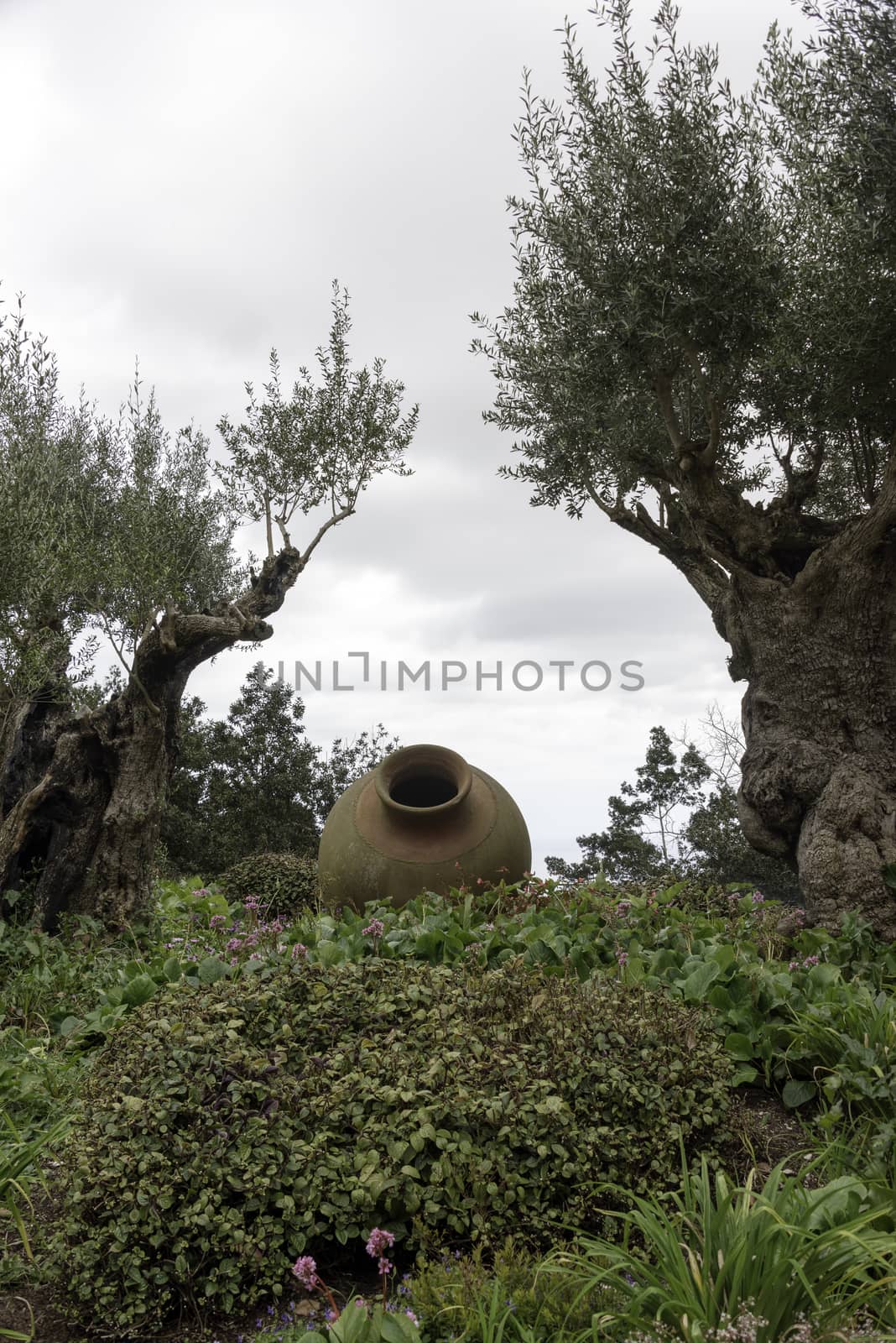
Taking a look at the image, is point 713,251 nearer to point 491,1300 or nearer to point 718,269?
point 718,269

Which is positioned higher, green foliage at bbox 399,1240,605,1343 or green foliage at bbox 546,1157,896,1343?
green foliage at bbox 546,1157,896,1343

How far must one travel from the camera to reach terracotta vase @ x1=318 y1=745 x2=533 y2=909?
10.0 meters

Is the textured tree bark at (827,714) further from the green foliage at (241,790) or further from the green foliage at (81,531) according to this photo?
the green foliage at (241,790)

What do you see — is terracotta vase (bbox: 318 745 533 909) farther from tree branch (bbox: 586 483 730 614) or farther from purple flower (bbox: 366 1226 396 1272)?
purple flower (bbox: 366 1226 396 1272)

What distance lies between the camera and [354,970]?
499 cm

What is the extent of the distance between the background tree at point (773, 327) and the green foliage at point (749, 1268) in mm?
5034

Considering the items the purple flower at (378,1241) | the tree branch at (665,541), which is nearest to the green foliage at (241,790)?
the tree branch at (665,541)

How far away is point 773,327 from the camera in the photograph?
8.95m

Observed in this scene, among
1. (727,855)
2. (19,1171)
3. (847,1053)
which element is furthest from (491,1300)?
(727,855)

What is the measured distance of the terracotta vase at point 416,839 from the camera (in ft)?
32.9

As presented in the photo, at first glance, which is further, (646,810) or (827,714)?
(646,810)

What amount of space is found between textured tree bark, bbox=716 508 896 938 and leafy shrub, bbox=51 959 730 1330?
164 inches

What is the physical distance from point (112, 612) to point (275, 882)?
394cm

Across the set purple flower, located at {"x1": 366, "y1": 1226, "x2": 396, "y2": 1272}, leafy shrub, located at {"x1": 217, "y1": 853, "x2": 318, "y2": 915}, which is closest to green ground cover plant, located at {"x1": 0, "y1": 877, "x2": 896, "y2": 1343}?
purple flower, located at {"x1": 366, "y1": 1226, "x2": 396, "y2": 1272}
